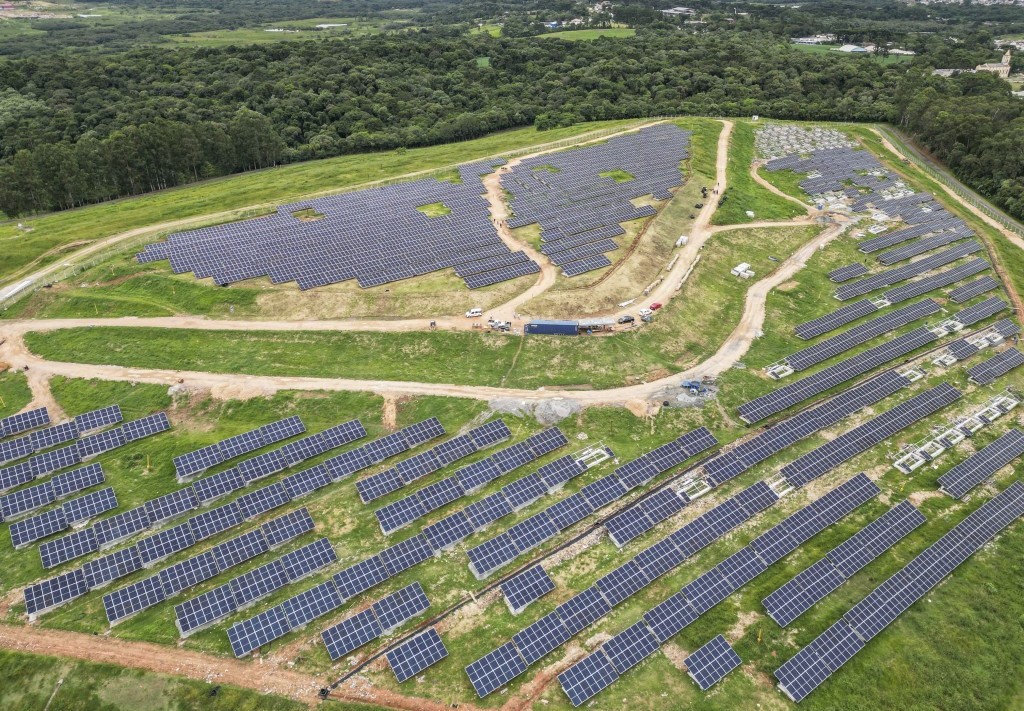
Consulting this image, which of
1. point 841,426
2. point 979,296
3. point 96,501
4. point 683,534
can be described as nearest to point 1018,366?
point 979,296

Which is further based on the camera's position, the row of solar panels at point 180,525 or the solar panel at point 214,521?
the solar panel at point 214,521

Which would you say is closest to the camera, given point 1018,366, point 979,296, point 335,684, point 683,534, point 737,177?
point 335,684

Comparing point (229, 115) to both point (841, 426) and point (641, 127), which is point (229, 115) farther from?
point (841, 426)

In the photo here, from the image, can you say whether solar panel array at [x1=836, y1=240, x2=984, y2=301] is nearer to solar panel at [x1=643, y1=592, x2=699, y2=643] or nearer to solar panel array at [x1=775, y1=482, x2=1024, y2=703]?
solar panel array at [x1=775, y1=482, x2=1024, y2=703]

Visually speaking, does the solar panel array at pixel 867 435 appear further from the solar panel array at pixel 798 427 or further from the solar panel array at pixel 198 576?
the solar panel array at pixel 198 576

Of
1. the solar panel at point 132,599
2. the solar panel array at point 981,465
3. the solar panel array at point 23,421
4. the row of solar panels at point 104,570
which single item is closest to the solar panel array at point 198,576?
the solar panel at point 132,599

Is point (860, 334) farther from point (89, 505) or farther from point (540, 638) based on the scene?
point (89, 505)
